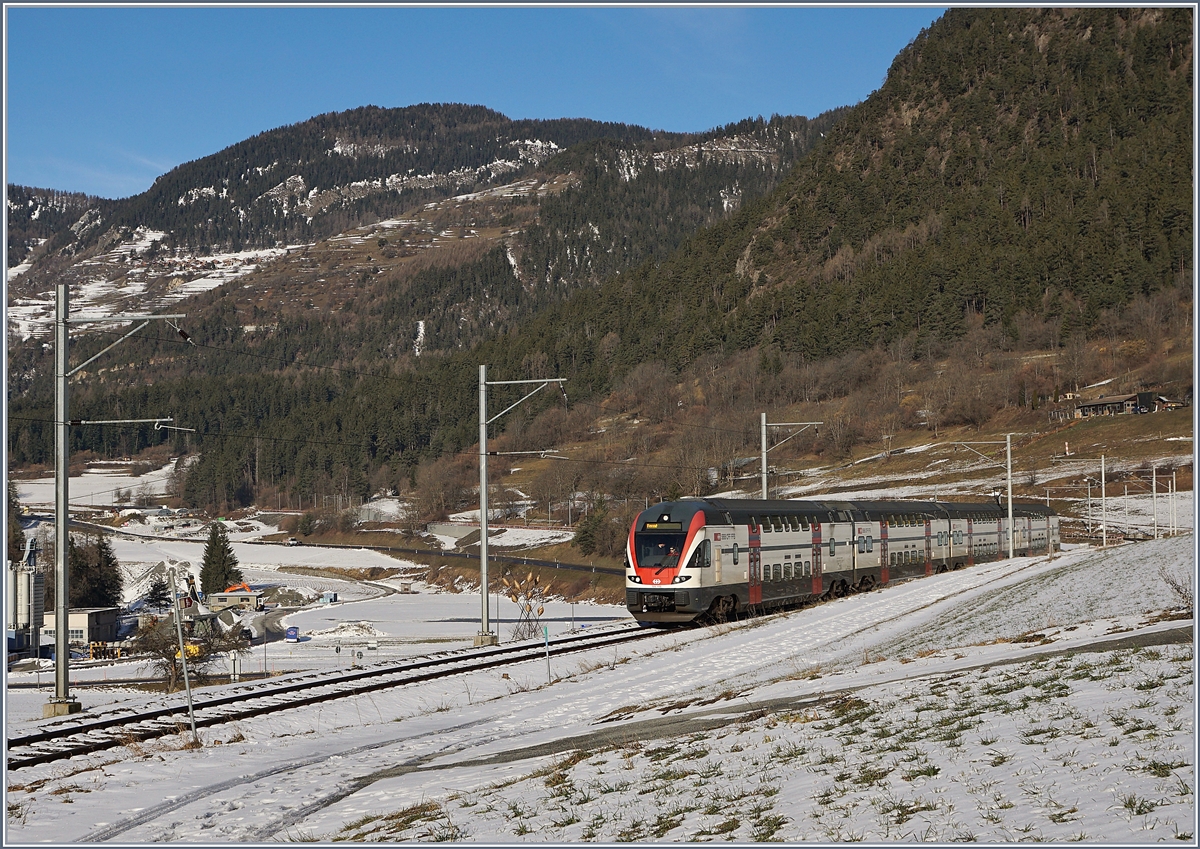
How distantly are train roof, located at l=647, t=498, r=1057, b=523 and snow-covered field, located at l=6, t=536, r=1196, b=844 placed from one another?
41.2 ft

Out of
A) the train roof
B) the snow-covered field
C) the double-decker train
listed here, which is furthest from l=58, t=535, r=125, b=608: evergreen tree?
the snow-covered field

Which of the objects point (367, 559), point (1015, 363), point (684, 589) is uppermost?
point (1015, 363)

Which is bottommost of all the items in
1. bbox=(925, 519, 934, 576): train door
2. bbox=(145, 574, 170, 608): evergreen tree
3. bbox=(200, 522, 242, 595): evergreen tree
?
bbox=(145, 574, 170, 608): evergreen tree

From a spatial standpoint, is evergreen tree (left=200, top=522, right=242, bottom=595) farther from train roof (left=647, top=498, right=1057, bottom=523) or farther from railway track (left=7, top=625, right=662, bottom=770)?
railway track (left=7, top=625, right=662, bottom=770)

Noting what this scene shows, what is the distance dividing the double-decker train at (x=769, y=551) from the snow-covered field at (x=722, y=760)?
11429 mm

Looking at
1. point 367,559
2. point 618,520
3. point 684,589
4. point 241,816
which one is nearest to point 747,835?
point 241,816

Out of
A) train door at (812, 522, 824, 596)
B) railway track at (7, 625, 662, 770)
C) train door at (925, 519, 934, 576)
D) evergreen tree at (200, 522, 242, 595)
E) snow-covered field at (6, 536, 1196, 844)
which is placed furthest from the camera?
evergreen tree at (200, 522, 242, 595)

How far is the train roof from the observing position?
39953 millimetres

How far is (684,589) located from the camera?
38750mm

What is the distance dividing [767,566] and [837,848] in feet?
111

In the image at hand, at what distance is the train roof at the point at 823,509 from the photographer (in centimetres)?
3995

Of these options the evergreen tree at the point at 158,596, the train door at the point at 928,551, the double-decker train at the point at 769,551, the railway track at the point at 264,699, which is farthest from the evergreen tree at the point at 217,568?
the railway track at the point at 264,699

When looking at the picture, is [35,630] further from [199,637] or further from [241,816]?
[241,816]

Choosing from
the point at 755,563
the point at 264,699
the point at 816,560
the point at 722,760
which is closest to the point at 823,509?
the point at 816,560
